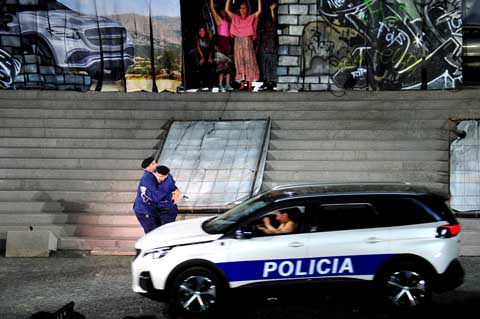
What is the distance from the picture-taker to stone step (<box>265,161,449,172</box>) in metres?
11.5

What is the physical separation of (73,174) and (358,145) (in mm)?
5929

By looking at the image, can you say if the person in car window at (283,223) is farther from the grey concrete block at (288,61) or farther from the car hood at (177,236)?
the grey concrete block at (288,61)

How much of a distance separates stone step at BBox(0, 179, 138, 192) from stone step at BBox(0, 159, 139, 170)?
2.08 ft

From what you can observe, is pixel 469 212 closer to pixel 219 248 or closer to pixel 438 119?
pixel 438 119

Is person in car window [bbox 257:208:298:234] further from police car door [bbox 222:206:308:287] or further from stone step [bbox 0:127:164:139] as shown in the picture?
stone step [bbox 0:127:164:139]

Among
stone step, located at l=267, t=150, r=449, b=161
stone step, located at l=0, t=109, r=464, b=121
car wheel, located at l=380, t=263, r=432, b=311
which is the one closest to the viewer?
car wheel, located at l=380, t=263, r=432, b=311

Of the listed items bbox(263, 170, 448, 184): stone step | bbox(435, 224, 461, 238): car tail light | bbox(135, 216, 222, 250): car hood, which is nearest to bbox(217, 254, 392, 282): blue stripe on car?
bbox(135, 216, 222, 250): car hood

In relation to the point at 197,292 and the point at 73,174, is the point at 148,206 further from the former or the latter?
the point at 73,174

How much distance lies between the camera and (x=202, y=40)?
1555cm

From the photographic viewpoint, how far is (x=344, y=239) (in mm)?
6582

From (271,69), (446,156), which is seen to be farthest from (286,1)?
(446,156)

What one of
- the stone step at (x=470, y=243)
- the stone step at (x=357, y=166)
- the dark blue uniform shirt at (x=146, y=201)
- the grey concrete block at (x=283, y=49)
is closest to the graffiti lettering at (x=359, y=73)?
the grey concrete block at (x=283, y=49)

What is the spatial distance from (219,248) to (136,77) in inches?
382

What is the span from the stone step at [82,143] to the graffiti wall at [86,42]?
2763 mm
